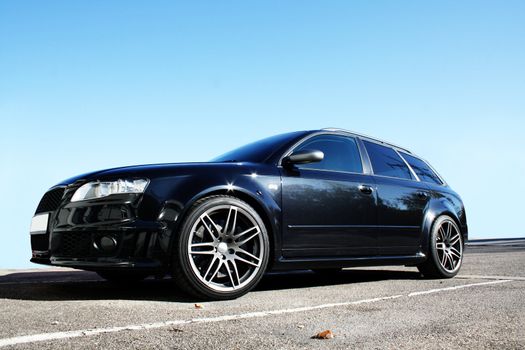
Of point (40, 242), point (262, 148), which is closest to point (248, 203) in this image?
point (262, 148)

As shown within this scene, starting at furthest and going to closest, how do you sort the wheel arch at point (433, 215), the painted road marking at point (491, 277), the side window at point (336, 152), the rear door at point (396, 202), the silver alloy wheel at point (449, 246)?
the silver alloy wheel at point (449, 246), the wheel arch at point (433, 215), the painted road marking at point (491, 277), the rear door at point (396, 202), the side window at point (336, 152)

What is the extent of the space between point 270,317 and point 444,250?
11.8 ft

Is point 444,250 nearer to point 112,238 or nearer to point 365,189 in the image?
point 365,189

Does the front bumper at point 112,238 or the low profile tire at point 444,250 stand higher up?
the front bumper at point 112,238

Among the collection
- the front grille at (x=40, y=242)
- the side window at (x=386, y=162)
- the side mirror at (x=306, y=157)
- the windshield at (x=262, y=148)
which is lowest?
the front grille at (x=40, y=242)

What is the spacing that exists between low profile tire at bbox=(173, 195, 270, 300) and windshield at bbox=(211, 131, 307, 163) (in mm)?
697

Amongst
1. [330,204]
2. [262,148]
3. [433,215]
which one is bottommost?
[433,215]

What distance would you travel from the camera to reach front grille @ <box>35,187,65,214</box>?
4.11m

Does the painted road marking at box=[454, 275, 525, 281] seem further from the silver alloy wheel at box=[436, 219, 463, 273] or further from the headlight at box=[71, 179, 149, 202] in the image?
the headlight at box=[71, 179, 149, 202]

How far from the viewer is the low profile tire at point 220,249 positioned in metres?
3.76

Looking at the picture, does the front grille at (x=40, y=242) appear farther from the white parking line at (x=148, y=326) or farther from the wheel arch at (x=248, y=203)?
the white parking line at (x=148, y=326)

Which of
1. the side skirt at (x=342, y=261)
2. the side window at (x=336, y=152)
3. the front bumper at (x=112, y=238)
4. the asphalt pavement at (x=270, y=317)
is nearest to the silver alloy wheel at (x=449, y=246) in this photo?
the side skirt at (x=342, y=261)

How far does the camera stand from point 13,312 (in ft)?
10.5

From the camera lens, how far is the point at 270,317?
10.1 ft
